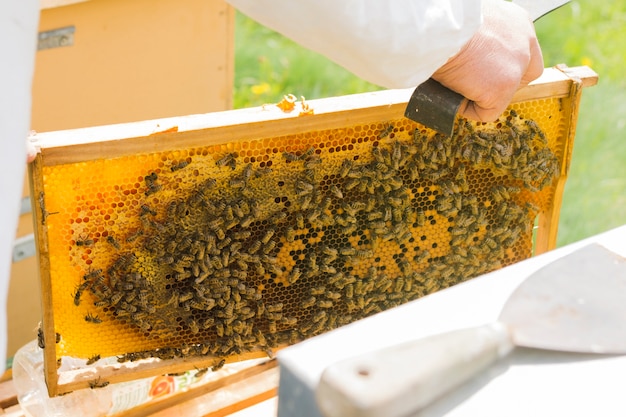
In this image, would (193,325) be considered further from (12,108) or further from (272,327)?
(12,108)

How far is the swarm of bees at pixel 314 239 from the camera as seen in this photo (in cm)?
228

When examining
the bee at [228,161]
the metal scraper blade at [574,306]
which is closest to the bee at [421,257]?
the bee at [228,161]

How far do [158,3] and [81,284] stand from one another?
163 centimetres

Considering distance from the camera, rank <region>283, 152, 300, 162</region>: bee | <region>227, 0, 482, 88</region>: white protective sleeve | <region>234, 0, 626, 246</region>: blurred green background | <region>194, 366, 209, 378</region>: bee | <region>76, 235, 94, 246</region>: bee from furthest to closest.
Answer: <region>234, 0, 626, 246</region>: blurred green background, <region>194, 366, 209, 378</region>: bee, <region>283, 152, 300, 162</region>: bee, <region>76, 235, 94, 246</region>: bee, <region>227, 0, 482, 88</region>: white protective sleeve

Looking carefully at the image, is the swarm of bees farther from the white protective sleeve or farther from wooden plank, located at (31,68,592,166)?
the white protective sleeve

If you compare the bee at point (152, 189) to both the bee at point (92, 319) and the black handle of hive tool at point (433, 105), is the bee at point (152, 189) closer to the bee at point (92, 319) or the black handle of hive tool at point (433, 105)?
the bee at point (92, 319)

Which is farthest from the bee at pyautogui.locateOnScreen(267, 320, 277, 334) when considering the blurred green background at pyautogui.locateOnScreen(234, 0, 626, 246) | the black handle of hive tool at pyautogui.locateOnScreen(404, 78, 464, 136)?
the blurred green background at pyautogui.locateOnScreen(234, 0, 626, 246)

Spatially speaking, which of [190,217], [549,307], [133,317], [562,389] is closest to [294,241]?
[190,217]

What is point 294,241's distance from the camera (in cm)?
242

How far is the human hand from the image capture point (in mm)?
2066

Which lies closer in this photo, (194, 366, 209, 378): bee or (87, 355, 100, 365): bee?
(87, 355, 100, 365): bee

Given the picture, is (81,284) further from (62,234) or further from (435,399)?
(435,399)

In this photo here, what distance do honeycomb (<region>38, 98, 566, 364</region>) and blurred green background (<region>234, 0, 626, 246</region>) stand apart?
A: 2.64 m

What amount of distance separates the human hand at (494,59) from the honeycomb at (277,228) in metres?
0.33
